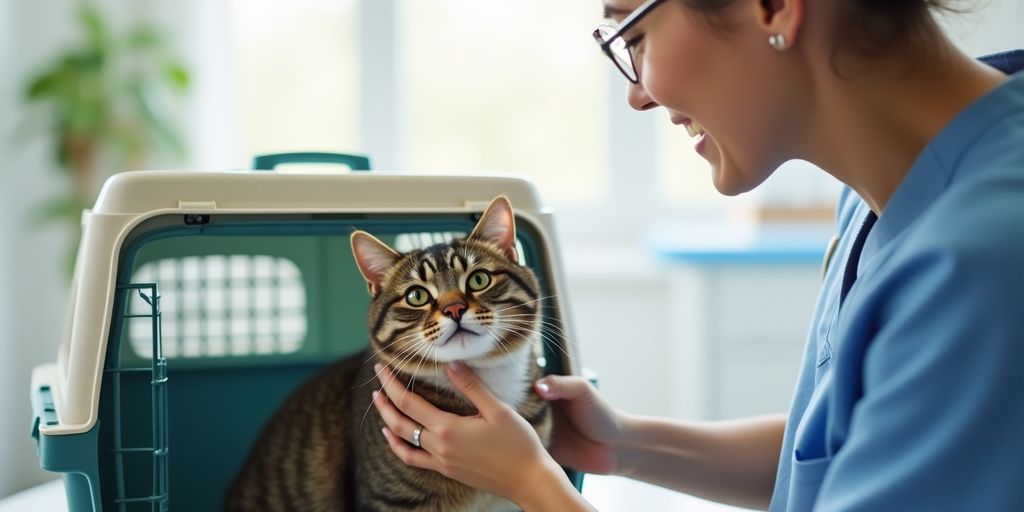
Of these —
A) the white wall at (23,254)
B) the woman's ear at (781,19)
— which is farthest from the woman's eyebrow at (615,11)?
the white wall at (23,254)

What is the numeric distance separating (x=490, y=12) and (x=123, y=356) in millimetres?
1995

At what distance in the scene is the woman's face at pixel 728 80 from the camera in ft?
2.36

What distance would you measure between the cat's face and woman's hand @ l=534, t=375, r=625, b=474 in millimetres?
76

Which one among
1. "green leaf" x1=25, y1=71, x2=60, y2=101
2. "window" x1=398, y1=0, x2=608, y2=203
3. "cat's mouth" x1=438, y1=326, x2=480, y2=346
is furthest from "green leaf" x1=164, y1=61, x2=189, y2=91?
"cat's mouth" x1=438, y1=326, x2=480, y2=346

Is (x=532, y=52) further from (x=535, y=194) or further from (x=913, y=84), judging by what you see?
(x=913, y=84)

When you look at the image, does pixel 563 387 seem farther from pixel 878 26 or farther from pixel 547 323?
pixel 878 26

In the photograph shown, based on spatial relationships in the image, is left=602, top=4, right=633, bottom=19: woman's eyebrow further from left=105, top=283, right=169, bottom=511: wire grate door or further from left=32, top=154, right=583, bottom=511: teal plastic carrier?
left=105, top=283, right=169, bottom=511: wire grate door

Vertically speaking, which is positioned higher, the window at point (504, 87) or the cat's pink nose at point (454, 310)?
the window at point (504, 87)

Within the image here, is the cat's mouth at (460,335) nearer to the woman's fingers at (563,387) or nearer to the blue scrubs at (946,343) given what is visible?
the woman's fingers at (563,387)

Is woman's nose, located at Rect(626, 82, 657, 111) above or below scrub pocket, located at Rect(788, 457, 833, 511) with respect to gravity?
above

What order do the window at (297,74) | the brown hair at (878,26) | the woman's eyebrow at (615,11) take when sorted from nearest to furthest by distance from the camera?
1. the brown hair at (878,26)
2. the woman's eyebrow at (615,11)
3. the window at (297,74)

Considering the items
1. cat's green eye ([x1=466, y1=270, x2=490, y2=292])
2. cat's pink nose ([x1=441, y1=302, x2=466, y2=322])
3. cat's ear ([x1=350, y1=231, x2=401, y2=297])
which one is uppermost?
cat's ear ([x1=350, y1=231, x2=401, y2=297])

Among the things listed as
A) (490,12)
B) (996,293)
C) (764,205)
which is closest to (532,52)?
(490,12)

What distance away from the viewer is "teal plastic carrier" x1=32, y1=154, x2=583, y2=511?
90cm
